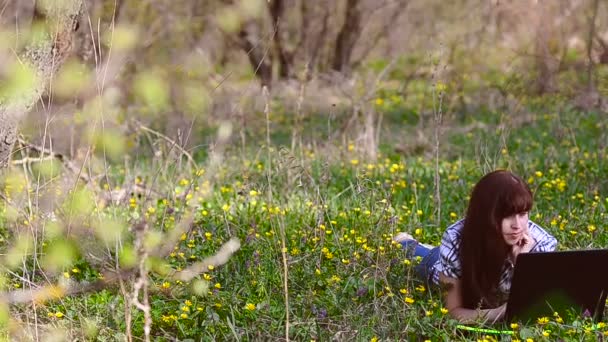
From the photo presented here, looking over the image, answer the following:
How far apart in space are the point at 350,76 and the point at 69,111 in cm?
547

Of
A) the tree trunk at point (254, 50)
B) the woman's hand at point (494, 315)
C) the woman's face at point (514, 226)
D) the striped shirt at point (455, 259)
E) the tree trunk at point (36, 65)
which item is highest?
the tree trunk at point (36, 65)

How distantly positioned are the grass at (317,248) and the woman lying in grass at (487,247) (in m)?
0.12

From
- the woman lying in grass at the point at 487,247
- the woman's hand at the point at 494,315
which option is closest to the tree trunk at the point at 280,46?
the woman lying in grass at the point at 487,247

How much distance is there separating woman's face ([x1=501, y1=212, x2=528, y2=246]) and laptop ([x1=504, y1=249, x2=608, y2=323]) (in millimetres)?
216

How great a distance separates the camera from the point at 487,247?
154 inches

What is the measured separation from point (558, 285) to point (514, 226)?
0.27 m

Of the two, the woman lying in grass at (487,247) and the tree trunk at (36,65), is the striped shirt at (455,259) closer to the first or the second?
the woman lying in grass at (487,247)

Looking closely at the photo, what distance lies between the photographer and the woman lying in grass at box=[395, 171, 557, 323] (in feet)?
12.4

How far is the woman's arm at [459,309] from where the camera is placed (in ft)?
12.9

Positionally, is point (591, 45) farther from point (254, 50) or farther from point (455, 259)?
point (254, 50)

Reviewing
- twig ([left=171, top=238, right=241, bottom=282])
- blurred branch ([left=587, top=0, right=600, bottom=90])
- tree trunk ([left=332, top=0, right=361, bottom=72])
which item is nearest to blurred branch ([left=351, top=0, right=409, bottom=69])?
tree trunk ([left=332, top=0, right=361, bottom=72])

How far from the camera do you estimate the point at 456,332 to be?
3949 mm

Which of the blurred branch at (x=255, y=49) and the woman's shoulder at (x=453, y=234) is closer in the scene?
the woman's shoulder at (x=453, y=234)

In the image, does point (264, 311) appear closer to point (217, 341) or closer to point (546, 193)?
point (217, 341)
